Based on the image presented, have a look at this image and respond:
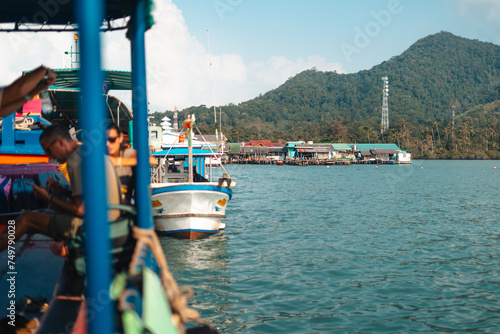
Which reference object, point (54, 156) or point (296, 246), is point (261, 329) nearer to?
point (54, 156)

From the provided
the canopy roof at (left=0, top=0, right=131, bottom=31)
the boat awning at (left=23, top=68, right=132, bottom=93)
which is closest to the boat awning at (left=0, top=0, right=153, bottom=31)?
the canopy roof at (left=0, top=0, right=131, bottom=31)

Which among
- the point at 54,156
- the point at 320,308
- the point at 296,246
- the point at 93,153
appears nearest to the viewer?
the point at 93,153

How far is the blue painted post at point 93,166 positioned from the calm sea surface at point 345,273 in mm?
6608

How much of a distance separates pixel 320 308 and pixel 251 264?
380 centimetres

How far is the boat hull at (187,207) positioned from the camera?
48.5 ft

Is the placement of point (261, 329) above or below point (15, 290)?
below

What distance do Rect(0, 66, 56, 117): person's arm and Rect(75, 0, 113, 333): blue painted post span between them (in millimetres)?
1429

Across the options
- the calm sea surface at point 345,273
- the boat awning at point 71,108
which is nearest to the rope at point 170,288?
the calm sea surface at point 345,273

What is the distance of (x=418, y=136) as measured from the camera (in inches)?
5920

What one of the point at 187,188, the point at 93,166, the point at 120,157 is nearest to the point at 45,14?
the point at 120,157

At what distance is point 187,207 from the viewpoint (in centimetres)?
1492

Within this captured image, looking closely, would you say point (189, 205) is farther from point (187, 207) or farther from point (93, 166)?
point (93, 166)

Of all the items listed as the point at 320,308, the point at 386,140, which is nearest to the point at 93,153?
the point at 320,308

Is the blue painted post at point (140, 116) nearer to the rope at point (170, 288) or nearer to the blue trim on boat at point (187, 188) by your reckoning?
the rope at point (170, 288)
